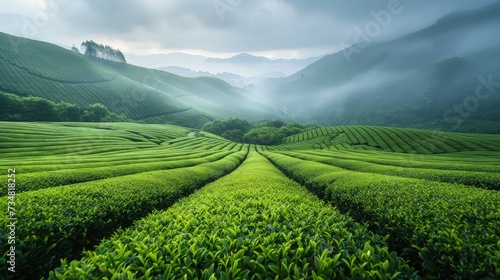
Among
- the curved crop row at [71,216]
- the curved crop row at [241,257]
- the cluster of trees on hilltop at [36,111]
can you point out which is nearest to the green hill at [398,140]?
the curved crop row at [71,216]

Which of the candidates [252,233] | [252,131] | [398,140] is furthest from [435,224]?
[252,131]

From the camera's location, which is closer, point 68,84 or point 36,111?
point 36,111

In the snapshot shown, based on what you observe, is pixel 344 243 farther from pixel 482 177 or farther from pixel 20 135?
pixel 20 135

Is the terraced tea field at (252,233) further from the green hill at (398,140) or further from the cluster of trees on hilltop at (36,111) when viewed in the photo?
the cluster of trees on hilltop at (36,111)

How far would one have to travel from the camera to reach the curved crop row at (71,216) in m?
7.67

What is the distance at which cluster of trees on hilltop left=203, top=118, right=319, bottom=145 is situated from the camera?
12695 centimetres

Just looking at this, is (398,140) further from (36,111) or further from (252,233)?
(36,111)

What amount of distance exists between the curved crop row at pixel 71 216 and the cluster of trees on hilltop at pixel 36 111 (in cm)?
12303

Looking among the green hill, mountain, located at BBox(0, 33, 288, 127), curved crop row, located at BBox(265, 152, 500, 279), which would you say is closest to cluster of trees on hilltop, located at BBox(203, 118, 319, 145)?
the green hill

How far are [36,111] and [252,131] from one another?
105 m

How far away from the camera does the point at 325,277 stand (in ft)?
15.5

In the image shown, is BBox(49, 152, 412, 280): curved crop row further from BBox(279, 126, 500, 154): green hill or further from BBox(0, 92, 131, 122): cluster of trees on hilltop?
BBox(0, 92, 131, 122): cluster of trees on hilltop

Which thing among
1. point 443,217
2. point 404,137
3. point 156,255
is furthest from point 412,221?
point 404,137

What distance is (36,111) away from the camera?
343ft
